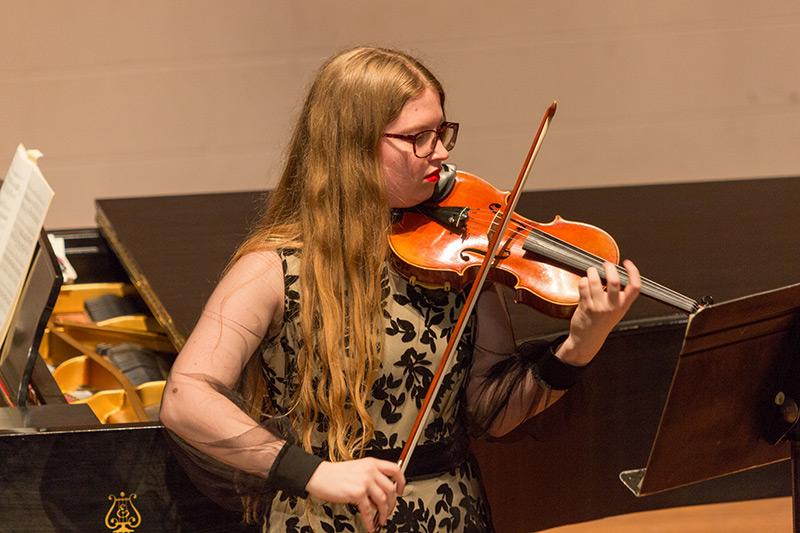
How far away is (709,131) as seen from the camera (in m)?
4.96

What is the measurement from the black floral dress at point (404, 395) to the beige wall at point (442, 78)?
282 cm

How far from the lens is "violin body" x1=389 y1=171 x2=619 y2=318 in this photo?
5.53 feet

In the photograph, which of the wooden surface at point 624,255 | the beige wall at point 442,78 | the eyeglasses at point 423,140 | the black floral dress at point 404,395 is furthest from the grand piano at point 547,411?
the beige wall at point 442,78

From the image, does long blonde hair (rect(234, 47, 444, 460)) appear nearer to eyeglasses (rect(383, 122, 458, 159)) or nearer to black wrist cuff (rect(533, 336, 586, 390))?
eyeglasses (rect(383, 122, 458, 159))

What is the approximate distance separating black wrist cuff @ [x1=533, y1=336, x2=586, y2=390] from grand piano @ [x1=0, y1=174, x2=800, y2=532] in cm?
25

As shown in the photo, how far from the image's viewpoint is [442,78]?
474 cm

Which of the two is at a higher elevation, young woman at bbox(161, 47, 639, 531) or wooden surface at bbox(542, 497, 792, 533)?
young woman at bbox(161, 47, 639, 531)

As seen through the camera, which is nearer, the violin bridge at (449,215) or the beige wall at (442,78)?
the violin bridge at (449,215)

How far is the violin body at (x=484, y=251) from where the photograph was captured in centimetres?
169

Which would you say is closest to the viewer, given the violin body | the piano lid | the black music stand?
the black music stand

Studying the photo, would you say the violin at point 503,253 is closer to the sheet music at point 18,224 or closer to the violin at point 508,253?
the violin at point 508,253

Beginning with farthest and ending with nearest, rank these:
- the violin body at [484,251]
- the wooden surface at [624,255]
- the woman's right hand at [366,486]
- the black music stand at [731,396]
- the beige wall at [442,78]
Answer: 1. the beige wall at [442,78]
2. the wooden surface at [624,255]
3. the violin body at [484,251]
4. the black music stand at [731,396]
5. the woman's right hand at [366,486]

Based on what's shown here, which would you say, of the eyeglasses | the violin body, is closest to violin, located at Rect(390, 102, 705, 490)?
the violin body

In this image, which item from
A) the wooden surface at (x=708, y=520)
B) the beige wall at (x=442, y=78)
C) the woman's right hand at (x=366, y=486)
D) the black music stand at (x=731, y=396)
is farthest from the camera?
the beige wall at (x=442, y=78)
